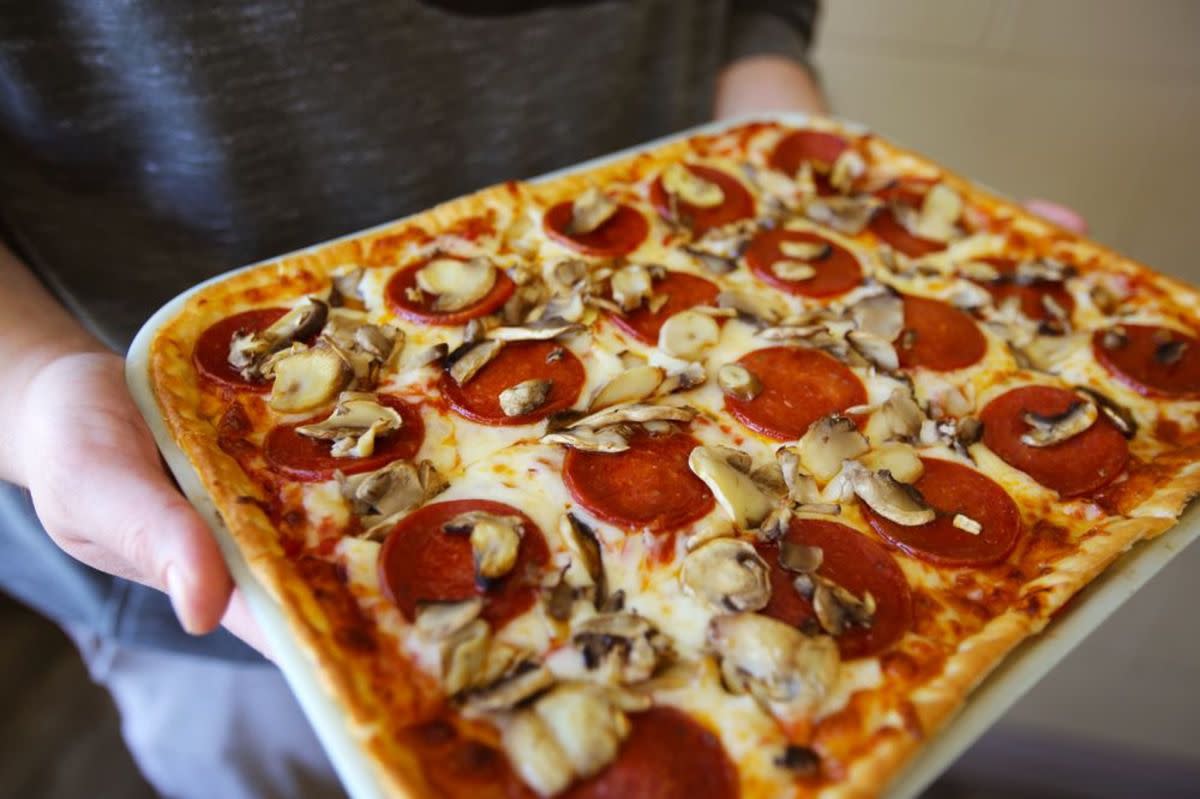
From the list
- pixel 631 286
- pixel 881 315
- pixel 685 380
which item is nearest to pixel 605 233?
pixel 631 286

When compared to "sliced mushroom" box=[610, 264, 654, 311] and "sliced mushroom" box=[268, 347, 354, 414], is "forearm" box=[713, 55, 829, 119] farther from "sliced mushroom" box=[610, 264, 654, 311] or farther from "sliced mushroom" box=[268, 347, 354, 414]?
"sliced mushroom" box=[268, 347, 354, 414]

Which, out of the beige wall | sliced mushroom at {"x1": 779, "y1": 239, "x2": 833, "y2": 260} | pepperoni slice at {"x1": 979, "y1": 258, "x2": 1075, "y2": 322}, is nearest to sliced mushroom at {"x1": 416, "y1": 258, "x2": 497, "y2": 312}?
sliced mushroom at {"x1": 779, "y1": 239, "x2": 833, "y2": 260}

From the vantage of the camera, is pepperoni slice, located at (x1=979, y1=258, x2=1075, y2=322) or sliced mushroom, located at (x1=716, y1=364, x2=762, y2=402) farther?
pepperoni slice, located at (x1=979, y1=258, x2=1075, y2=322)

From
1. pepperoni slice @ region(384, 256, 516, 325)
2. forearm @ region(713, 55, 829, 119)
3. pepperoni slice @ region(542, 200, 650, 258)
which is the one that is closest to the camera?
pepperoni slice @ region(384, 256, 516, 325)

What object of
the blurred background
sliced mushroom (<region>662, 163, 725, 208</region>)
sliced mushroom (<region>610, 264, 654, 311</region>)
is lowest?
the blurred background

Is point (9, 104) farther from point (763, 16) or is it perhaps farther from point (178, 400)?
point (763, 16)

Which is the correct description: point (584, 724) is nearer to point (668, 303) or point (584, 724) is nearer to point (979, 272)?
point (668, 303)

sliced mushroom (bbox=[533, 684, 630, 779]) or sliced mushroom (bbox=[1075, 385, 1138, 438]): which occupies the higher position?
sliced mushroom (bbox=[533, 684, 630, 779])

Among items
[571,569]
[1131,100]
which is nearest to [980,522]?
[571,569]
